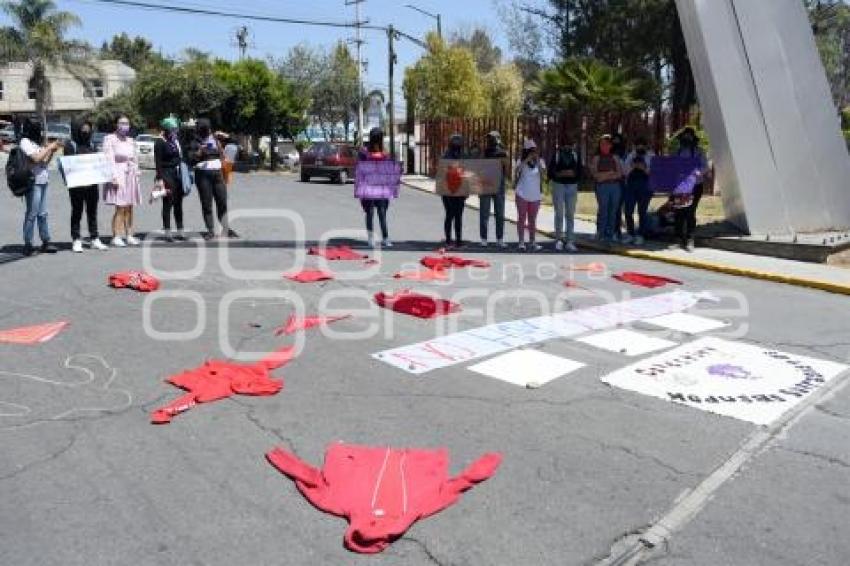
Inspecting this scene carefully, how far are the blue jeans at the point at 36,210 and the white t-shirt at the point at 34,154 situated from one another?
0.13 metres

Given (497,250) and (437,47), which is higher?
(437,47)

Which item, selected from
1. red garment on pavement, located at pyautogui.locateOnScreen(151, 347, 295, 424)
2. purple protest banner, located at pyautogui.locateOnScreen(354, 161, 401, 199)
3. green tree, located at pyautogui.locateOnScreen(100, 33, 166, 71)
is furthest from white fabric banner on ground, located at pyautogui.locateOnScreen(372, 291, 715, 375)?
green tree, located at pyautogui.locateOnScreen(100, 33, 166, 71)

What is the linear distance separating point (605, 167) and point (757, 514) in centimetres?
892

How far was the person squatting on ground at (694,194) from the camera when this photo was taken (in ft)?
39.3

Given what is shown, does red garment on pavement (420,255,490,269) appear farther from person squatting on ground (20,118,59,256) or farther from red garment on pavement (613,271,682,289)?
person squatting on ground (20,118,59,256)

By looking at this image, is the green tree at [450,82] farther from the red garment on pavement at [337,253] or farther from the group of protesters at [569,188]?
the red garment on pavement at [337,253]

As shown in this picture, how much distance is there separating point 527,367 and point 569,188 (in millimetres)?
6638

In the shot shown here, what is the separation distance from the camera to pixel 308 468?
4.24 metres

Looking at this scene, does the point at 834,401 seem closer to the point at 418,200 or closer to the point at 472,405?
the point at 472,405

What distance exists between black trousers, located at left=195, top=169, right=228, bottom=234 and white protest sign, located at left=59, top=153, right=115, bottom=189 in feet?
4.31

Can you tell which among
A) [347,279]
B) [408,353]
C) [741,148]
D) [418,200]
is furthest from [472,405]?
[418,200]

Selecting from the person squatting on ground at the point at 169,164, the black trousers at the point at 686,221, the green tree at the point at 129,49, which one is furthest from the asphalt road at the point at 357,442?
the green tree at the point at 129,49

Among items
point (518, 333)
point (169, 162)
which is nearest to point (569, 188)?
point (518, 333)

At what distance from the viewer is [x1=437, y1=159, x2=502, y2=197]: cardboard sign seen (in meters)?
12.1
